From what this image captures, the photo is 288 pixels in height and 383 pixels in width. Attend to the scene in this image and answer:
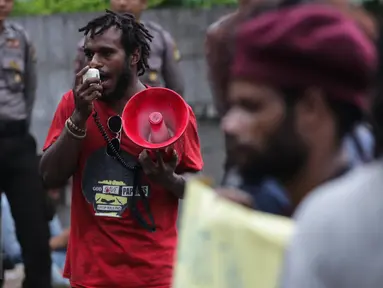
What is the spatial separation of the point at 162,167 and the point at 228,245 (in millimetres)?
2051

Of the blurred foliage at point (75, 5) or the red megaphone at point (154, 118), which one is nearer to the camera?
the red megaphone at point (154, 118)

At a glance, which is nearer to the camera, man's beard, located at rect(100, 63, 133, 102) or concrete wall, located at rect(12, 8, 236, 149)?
man's beard, located at rect(100, 63, 133, 102)

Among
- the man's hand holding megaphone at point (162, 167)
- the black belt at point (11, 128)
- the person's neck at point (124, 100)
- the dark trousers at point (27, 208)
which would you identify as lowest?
the dark trousers at point (27, 208)

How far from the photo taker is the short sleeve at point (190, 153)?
4.25 meters

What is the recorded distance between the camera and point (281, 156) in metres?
2.04

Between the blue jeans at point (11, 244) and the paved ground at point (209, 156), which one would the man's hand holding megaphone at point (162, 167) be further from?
the blue jeans at point (11, 244)

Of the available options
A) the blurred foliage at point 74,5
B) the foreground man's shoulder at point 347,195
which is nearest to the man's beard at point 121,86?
the foreground man's shoulder at point 347,195

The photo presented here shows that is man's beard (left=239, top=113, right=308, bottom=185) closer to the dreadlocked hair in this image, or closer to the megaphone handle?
the megaphone handle

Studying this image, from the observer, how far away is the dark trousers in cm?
554

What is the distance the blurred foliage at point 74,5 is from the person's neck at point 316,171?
604cm

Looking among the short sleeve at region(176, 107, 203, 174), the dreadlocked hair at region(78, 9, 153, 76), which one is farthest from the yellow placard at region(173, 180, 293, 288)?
the dreadlocked hair at region(78, 9, 153, 76)

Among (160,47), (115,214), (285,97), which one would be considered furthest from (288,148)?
(160,47)

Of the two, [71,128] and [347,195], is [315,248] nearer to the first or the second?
[347,195]

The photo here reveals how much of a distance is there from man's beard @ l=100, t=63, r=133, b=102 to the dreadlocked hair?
0.32 feet
